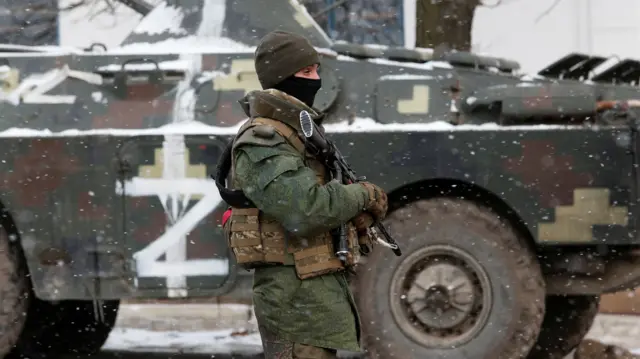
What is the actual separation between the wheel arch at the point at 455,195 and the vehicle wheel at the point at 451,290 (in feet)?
0.29

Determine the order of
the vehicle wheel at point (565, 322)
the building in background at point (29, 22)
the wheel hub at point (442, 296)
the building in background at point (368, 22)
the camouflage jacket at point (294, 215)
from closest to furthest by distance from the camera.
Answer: the camouflage jacket at point (294, 215), the wheel hub at point (442, 296), the vehicle wheel at point (565, 322), the building in background at point (29, 22), the building in background at point (368, 22)

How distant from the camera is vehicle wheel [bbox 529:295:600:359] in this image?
6516 millimetres

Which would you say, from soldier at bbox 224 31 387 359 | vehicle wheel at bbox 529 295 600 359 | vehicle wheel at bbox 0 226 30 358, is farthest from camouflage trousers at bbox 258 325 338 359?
vehicle wheel at bbox 529 295 600 359

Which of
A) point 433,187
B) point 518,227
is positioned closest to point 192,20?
point 433,187

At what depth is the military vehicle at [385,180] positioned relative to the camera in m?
5.50

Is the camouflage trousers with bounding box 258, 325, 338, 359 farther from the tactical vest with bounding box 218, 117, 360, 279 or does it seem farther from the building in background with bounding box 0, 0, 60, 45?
the building in background with bounding box 0, 0, 60, 45

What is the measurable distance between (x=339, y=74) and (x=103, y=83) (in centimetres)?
127

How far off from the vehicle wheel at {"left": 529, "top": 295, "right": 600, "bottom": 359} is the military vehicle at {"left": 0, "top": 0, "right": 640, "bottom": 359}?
0.78 meters

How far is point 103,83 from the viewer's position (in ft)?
19.4

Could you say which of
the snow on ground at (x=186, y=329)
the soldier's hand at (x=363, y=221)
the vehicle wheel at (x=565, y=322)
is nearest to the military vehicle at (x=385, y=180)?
the vehicle wheel at (x=565, y=322)

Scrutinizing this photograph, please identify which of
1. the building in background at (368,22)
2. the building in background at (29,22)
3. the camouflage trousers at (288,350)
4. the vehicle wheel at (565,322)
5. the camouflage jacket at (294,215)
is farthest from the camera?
the building in background at (368,22)

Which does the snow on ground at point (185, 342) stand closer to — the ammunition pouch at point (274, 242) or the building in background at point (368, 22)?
the ammunition pouch at point (274, 242)

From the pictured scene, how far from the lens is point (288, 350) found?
131 inches

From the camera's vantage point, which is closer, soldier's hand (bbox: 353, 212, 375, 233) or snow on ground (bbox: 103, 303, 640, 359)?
soldier's hand (bbox: 353, 212, 375, 233)
